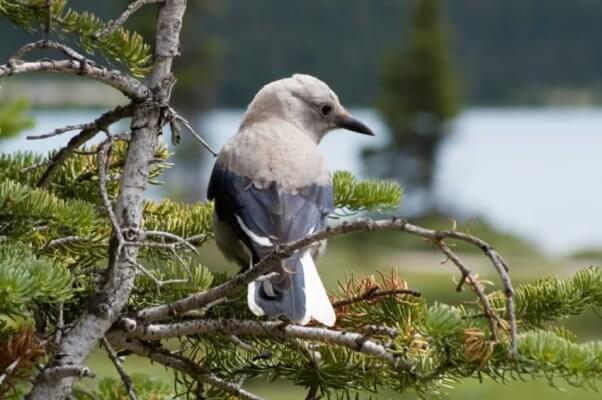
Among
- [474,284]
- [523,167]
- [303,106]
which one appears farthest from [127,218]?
[523,167]

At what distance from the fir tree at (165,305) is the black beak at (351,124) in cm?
95

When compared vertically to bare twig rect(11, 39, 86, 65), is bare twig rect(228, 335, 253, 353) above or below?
below

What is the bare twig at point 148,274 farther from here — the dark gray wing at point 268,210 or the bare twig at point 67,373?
the dark gray wing at point 268,210

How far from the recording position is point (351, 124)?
3010 millimetres

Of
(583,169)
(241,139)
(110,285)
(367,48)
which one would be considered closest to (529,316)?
(110,285)

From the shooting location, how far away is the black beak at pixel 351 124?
9.71 ft

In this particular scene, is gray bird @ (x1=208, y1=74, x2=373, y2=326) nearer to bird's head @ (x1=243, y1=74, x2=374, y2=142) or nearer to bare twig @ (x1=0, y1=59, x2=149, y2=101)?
bird's head @ (x1=243, y1=74, x2=374, y2=142)

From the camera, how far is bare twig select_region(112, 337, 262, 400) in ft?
6.12

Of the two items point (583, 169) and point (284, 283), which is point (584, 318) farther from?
point (583, 169)

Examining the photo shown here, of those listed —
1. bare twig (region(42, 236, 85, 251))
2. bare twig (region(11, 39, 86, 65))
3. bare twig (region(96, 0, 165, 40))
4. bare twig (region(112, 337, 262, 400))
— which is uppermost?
bare twig (region(96, 0, 165, 40))

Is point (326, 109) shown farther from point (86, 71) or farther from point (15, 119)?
point (86, 71)

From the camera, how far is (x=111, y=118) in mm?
1888

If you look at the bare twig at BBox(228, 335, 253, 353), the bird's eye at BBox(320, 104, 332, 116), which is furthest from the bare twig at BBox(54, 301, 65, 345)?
the bird's eye at BBox(320, 104, 332, 116)

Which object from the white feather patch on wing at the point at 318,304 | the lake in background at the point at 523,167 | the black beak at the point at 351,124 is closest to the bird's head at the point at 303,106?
the black beak at the point at 351,124
